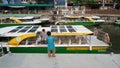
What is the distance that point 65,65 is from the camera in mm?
10453

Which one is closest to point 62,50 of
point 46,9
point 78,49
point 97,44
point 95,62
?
point 78,49

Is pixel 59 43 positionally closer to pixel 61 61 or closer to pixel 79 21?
pixel 61 61

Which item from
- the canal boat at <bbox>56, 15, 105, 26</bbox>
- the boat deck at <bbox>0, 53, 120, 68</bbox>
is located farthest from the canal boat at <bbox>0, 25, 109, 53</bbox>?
the canal boat at <bbox>56, 15, 105, 26</bbox>

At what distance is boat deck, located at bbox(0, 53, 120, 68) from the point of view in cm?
1029

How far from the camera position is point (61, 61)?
1120 centimetres

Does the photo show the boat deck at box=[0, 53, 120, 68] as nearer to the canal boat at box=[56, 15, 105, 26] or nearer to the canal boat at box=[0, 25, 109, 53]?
the canal boat at box=[0, 25, 109, 53]

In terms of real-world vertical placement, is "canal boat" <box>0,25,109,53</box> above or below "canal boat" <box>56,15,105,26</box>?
above

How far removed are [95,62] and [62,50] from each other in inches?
280

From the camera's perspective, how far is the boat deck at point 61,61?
33.8ft

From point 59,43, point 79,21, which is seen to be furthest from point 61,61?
point 79,21

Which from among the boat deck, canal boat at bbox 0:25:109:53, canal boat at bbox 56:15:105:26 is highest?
the boat deck

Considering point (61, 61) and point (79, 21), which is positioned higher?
point (61, 61)

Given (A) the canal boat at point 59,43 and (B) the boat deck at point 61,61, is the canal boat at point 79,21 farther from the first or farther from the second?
(B) the boat deck at point 61,61

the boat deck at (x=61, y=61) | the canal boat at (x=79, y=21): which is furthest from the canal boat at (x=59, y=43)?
the canal boat at (x=79, y=21)
